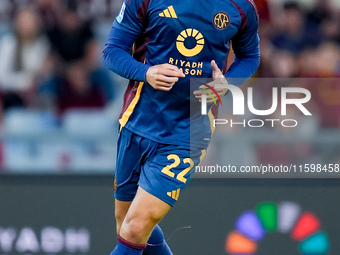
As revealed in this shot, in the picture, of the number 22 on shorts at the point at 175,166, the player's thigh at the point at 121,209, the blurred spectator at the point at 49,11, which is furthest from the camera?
the blurred spectator at the point at 49,11

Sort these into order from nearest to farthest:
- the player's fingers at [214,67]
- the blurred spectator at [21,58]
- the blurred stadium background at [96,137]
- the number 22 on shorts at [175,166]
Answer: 1. the player's fingers at [214,67]
2. the number 22 on shorts at [175,166]
3. the blurred stadium background at [96,137]
4. the blurred spectator at [21,58]

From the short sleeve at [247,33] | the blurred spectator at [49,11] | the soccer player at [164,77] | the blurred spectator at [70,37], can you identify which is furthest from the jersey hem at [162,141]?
the blurred spectator at [49,11]

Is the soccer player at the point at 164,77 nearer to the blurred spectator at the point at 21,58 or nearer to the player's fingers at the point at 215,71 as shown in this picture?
the player's fingers at the point at 215,71

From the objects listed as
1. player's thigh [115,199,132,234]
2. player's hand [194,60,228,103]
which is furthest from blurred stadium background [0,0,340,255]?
player's hand [194,60,228,103]

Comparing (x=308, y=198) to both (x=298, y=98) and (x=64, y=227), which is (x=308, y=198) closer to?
(x=298, y=98)

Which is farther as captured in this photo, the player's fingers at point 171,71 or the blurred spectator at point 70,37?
the blurred spectator at point 70,37

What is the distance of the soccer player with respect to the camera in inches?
117

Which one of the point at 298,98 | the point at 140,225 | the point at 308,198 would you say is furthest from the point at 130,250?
the point at 298,98

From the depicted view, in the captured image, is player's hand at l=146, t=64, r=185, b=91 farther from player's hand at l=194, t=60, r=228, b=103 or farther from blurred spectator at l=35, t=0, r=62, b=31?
blurred spectator at l=35, t=0, r=62, b=31

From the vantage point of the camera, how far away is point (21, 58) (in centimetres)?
542

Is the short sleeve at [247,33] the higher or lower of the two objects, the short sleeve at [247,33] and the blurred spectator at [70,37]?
the higher

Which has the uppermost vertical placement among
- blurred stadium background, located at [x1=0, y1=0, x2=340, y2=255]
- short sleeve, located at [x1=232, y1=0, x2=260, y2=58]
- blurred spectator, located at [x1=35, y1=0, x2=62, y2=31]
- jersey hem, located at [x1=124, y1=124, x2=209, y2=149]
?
short sleeve, located at [x1=232, y1=0, x2=260, y2=58]

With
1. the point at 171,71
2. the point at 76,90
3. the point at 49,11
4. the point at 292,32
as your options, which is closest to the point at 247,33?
the point at 171,71

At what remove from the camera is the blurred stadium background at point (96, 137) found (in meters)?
4.20
